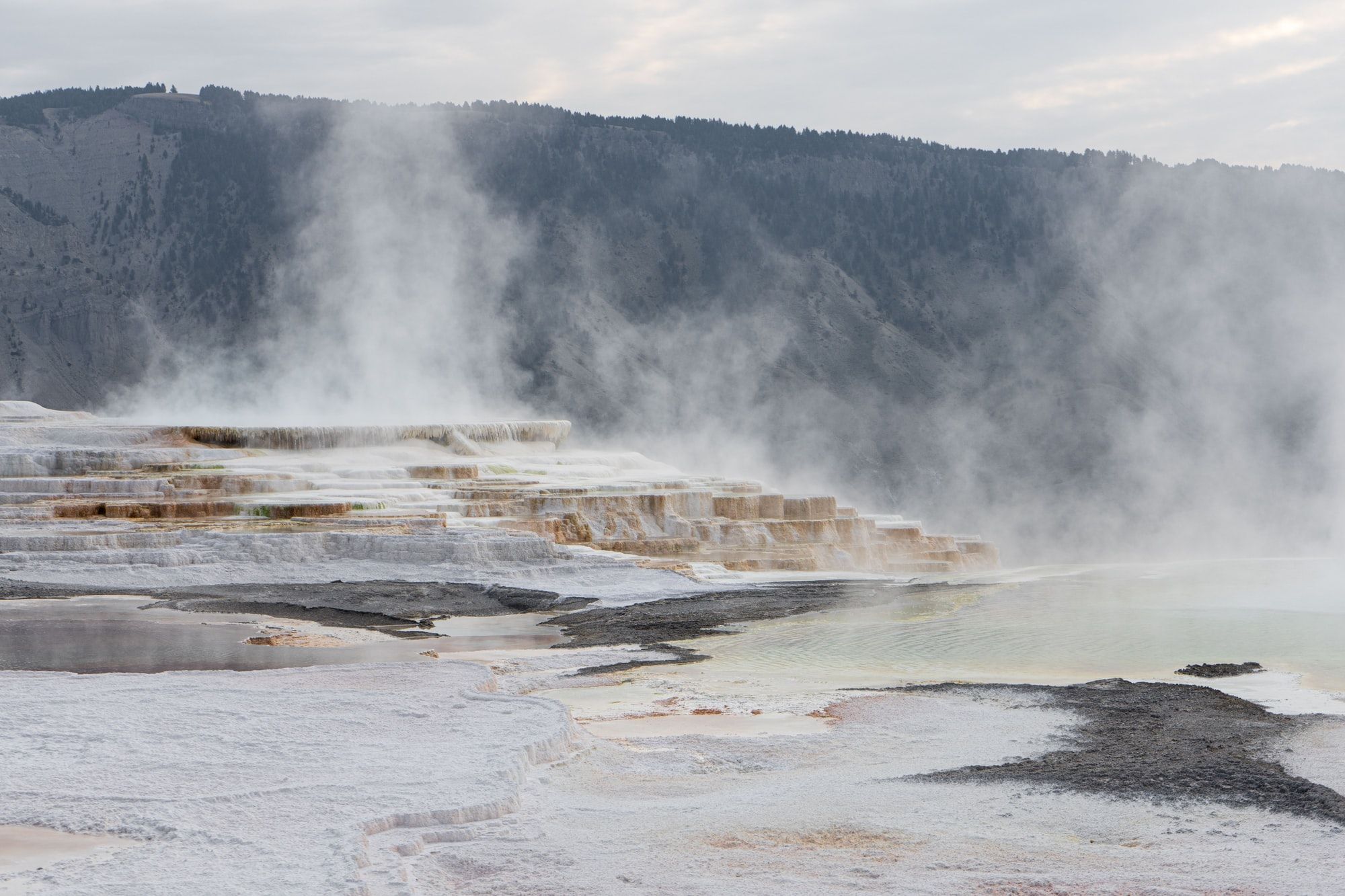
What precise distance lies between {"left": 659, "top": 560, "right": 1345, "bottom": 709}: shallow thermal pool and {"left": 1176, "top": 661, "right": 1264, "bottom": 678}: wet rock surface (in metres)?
0.12

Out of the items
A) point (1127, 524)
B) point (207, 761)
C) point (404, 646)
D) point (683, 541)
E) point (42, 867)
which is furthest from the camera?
point (1127, 524)

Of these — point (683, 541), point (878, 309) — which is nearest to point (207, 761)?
point (683, 541)

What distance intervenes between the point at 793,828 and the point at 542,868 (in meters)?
0.91

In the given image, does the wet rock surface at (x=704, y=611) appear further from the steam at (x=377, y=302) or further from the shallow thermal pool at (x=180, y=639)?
the steam at (x=377, y=302)

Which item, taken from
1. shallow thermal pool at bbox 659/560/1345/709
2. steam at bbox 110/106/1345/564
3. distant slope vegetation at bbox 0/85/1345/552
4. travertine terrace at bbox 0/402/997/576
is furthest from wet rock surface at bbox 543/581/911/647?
distant slope vegetation at bbox 0/85/1345/552

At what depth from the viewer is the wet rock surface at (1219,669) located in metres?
8.54

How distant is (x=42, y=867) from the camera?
409 centimetres

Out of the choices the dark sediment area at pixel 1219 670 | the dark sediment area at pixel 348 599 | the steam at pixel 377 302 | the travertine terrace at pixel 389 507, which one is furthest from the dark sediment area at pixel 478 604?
the steam at pixel 377 302

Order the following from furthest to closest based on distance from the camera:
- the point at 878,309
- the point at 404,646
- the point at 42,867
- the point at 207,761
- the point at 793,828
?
1. the point at 878,309
2. the point at 404,646
3. the point at 207,761
4. the point at 793,828
5. the point at 42,867

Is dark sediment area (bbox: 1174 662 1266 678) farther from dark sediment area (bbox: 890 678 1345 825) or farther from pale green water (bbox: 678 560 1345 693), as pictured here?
dark sediment area (bbox: 890 678 1345 825)

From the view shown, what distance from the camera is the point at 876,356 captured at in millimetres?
60500

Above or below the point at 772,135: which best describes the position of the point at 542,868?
below

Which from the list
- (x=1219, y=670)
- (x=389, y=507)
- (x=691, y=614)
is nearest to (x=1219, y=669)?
(x=1219, y=670)

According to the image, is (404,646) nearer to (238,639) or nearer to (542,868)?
(238,639)
